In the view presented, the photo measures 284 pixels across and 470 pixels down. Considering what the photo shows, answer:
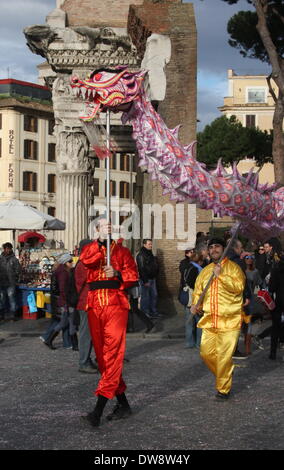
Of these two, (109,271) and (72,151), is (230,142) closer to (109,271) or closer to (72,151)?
(72,151)

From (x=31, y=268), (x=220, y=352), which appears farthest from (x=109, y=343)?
(x=31, y=268)

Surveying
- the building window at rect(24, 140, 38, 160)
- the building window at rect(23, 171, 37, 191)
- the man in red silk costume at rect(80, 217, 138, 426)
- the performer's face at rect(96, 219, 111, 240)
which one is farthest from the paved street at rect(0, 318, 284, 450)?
the building window at rect(24, 140, 38, 160)

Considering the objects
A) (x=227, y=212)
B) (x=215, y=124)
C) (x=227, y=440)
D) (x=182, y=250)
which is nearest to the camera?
(x=227, y=440)

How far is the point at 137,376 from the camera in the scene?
10.6 metres

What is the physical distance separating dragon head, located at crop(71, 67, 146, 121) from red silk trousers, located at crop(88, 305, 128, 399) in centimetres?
204

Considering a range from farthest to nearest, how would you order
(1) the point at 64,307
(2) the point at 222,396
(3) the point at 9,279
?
1. (3) the point at 9,279
2. (1) the point at 64,307
3. (2) the point at 222,396

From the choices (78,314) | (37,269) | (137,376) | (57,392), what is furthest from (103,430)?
(37,269)

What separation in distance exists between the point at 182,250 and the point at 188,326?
642cm

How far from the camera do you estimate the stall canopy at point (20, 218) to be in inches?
787

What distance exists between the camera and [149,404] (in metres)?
8.69

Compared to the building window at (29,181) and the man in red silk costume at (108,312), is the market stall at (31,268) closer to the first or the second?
the man in red silk costume at (108,312)

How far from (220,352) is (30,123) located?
2161 inches

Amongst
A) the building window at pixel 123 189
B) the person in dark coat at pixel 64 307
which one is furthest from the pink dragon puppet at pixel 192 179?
the building window at pixel 123 189
